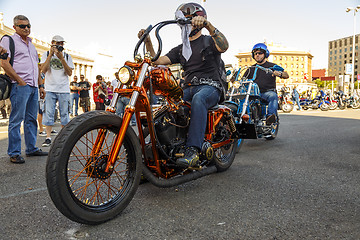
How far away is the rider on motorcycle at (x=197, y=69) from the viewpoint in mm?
2854

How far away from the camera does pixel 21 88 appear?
4293 millimetres

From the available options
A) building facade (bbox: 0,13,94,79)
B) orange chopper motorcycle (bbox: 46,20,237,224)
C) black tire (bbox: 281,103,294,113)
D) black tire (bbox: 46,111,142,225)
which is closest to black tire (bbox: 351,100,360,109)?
black tire (bbox: 281,103,294,113)

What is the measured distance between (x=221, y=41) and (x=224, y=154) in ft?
4.85

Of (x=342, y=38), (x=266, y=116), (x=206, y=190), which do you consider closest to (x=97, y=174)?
(x=206, y=190)

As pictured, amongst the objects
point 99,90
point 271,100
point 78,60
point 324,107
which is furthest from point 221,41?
point 78,60

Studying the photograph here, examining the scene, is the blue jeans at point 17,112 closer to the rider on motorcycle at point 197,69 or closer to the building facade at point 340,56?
the rider on motorcycle at point 197,69

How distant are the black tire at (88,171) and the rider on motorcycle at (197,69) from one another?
0.49 m

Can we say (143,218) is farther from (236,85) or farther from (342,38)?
(342,38)

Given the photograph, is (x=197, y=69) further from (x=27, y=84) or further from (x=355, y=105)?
(x=355, y=105)

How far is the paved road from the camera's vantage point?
2.07 metres

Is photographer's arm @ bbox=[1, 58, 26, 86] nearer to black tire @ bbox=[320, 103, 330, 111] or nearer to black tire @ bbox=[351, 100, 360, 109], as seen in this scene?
black tire @ bbox=[320, 103, 330, 111]

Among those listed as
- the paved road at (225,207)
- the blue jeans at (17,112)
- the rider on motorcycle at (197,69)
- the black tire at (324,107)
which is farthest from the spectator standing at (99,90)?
the black tire at (324,107)

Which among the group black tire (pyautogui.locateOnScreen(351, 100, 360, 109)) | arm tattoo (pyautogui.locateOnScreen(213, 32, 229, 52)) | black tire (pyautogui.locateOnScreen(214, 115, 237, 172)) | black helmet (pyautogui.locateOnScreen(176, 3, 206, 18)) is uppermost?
black helmet (pyautogui.locateOnScreen(176, 3, 206, 18))

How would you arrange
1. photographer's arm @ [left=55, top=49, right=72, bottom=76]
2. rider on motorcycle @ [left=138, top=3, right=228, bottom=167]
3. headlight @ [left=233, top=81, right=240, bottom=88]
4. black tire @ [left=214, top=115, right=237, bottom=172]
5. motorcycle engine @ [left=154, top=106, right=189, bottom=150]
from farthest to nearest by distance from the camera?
headlight @ [left=233, top=81, right=240, bottom=88]
photographer's arm @ [left=55, top=49, right=72, bottom=76]
black tire @ [left=214, top=115, right=237, bottom=172]
rider on motorcycle @ [left=138, top=3, right=228, bottom=167]
motorcycle engine @ [left=154, top=106, right=189, bottom=150]
